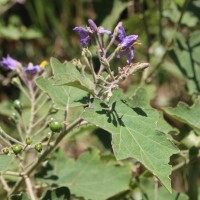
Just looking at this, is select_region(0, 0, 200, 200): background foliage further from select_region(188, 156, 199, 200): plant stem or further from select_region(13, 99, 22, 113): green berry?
select_region(13, 99, 22, 113): green berry

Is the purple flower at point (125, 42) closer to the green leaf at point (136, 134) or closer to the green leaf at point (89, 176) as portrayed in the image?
the green leaf at point (136, 134)

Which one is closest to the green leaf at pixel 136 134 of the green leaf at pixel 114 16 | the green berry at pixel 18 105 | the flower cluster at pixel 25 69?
the green berry at pixel 18 105

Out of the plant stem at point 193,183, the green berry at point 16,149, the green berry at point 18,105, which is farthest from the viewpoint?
the plant stem at point 193,183

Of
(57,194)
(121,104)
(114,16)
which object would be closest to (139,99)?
(121,104)

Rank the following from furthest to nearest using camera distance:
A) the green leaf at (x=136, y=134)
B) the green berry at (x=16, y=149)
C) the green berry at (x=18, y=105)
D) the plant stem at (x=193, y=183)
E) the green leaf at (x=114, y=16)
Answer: the green leaf at (x=114, y=16) → the plant stem at (x=193, y=183) → the green berry at (x=18, y=105) → the green berry at (x=16, y=149) → the green leaf at (x=136, y=134)

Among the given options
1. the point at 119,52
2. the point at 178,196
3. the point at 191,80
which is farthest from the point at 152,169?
the point at 191,80

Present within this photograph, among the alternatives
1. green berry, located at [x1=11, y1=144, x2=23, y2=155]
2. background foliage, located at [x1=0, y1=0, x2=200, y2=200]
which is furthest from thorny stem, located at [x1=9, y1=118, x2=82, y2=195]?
green berry, located at [x1=11, y1=144, x2=23, y2=155]

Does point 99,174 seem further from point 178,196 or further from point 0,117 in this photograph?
point 0,117

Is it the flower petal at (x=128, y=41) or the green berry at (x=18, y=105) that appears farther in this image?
the green berry at (x=18, y=105)
